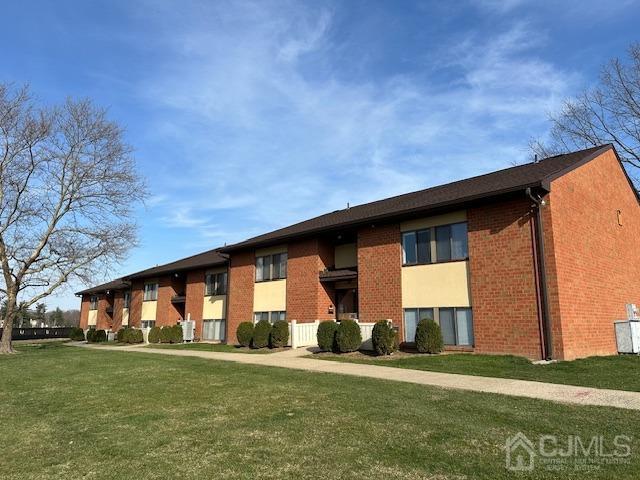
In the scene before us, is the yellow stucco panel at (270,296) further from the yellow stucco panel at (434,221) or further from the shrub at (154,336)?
the shrub at (154,336)

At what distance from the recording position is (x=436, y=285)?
16125 millimetres

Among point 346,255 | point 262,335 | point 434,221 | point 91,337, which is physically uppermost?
point 434,221

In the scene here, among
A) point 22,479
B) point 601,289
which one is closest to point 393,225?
point 601,289

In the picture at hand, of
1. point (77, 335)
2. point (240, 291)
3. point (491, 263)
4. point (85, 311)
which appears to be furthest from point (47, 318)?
point (491, 263)

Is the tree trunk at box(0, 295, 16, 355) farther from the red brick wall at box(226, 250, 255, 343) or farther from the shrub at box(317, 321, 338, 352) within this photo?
the shrub at box(317, 321, 338, 352)

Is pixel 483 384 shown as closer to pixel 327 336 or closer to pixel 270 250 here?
pixel 327 336

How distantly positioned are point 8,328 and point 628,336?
28.8 metres

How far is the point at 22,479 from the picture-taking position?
475 centimetres

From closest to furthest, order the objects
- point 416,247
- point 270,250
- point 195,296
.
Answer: point 416,247, point 270,250, point 195,296

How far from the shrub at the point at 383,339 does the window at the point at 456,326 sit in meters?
1.71

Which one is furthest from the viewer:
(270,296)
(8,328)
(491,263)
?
(8,328)

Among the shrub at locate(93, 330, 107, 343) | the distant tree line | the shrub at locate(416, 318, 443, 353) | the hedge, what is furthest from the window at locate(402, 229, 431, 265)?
the distant tree line

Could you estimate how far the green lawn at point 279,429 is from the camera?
16.1 ft

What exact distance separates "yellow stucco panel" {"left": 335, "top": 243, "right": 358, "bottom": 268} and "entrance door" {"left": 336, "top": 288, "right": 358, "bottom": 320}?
3.96 feet
